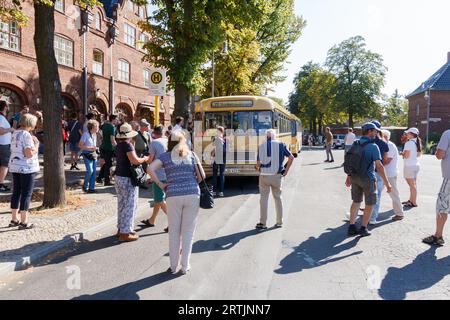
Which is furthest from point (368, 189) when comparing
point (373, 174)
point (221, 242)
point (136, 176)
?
point (136, 176)

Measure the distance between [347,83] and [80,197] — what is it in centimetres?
5359

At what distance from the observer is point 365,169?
6641 millimetres

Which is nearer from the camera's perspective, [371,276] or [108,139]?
[371,276]

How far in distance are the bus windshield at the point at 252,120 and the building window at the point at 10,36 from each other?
13613 mm

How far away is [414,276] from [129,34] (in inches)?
1192

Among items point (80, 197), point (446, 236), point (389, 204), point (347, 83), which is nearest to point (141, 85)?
point (80, 197)

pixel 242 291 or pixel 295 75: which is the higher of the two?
pixel 295 75

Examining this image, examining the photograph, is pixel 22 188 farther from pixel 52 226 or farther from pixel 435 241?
pixel 435 241

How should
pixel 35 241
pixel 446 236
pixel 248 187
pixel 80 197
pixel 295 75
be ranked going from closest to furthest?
1. pixel 35 241
2. pixel 446 236
3. pixel 80 197
4. pixel 248 187
5. pixel 295 75

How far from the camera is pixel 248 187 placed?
504 inches

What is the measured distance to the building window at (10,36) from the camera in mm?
19188

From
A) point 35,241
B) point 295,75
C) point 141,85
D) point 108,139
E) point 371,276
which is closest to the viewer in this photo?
point 371,276

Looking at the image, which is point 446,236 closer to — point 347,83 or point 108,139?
point 108,139

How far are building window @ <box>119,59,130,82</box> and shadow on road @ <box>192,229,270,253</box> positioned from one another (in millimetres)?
25440
